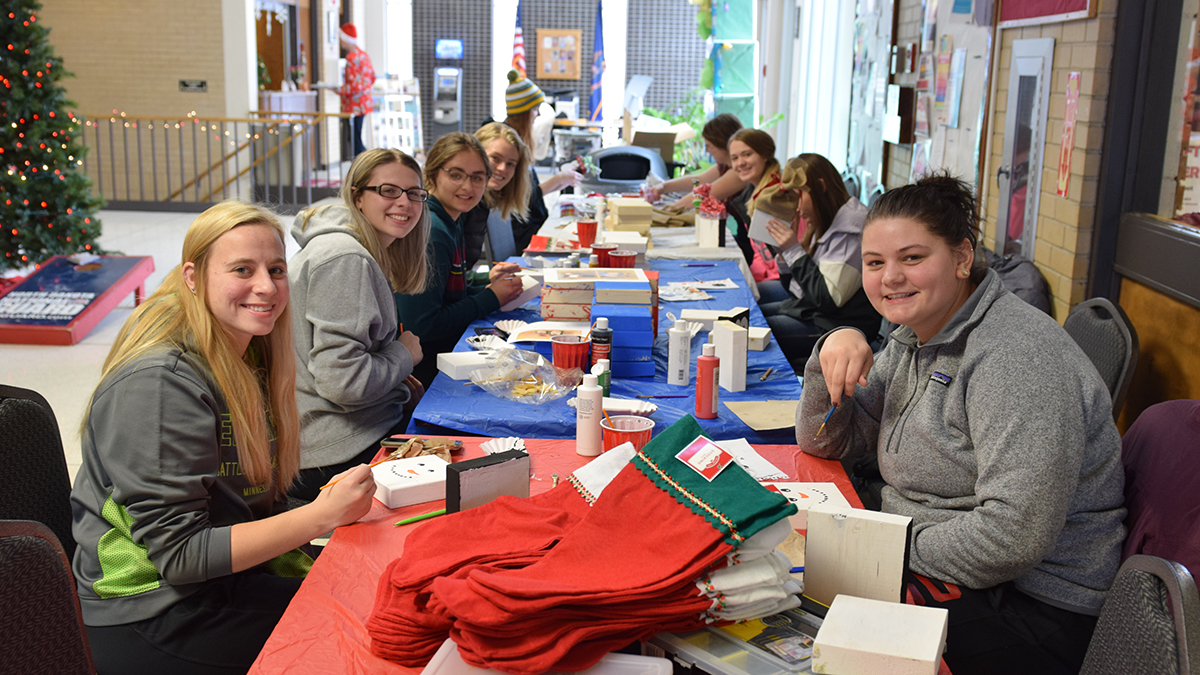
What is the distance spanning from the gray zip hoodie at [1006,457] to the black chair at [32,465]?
5.07 feet

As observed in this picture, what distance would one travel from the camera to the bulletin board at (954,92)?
399cm

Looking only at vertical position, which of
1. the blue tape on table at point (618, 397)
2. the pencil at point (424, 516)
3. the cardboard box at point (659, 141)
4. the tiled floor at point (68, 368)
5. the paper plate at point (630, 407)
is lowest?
the tiled floor at point (68, 368)

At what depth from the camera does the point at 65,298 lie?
5668 mm

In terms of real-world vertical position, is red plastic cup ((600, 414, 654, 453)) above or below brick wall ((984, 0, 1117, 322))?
below

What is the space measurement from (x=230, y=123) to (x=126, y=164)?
1347mm

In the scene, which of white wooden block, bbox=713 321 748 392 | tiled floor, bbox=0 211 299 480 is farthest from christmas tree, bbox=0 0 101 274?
white wooden block, bbox=713 321 748 392

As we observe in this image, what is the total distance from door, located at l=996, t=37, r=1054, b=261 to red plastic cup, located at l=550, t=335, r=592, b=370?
1.90m

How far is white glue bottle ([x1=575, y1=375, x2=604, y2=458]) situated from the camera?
1.91m

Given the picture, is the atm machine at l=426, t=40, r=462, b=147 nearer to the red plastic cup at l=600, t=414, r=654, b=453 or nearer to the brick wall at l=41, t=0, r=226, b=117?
the brick wall at l=41, t=0, r=226, b=117

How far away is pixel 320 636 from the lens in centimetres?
129

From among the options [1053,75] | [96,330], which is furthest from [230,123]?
[1053,75]

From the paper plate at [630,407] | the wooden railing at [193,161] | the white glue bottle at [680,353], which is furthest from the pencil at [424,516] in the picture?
the wooden railing at [193,161]

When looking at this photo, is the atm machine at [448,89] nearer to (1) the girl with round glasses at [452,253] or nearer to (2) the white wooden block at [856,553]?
(1) the girl with round glasses at [452,253]

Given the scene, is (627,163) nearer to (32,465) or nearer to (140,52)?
(32,465)
